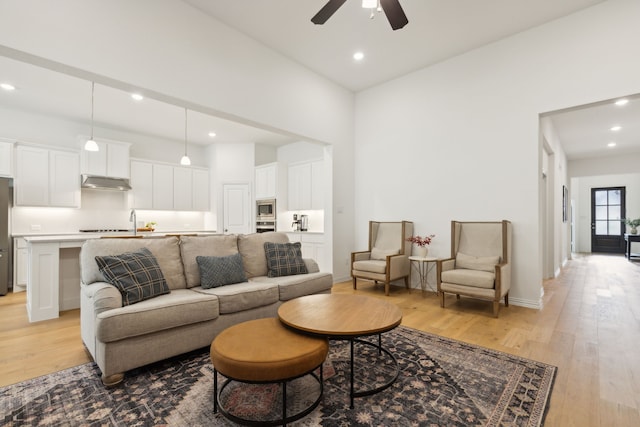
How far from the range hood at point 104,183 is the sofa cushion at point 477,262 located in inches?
252

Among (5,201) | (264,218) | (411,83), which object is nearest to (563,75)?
(411,83)

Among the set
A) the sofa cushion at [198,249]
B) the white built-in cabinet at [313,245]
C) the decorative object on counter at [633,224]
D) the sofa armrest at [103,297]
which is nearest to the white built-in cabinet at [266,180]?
the white built-in cabinet at [313,245]

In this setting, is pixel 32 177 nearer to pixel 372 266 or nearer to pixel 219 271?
pixel 219 271

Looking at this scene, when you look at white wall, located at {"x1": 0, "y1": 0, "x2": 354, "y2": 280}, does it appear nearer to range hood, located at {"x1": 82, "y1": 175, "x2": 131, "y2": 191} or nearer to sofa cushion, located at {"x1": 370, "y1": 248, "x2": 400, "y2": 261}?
sofa cushion, located at {"x1": 370, "y1": 248, "x2": 400, "y2": 261}

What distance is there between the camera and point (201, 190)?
7578mm

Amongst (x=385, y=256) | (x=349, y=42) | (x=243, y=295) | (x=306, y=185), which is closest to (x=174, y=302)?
(x=243, y=295)

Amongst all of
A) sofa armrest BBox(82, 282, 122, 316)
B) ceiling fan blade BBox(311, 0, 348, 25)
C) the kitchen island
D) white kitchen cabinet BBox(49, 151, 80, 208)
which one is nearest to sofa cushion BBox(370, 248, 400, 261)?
ceiling fan blade BBox(311, 0, 348, 25)

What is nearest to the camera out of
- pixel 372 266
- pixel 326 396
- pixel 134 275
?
pixel 326 396

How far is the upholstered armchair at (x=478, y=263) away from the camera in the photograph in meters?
3.50

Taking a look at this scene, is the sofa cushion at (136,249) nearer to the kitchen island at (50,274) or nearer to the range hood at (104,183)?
the kitchen island at (50,274)

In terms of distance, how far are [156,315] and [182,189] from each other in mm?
5636

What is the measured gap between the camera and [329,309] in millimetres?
2254

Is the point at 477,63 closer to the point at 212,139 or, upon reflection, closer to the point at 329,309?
the point at 329,309

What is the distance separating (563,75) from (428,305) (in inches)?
128
